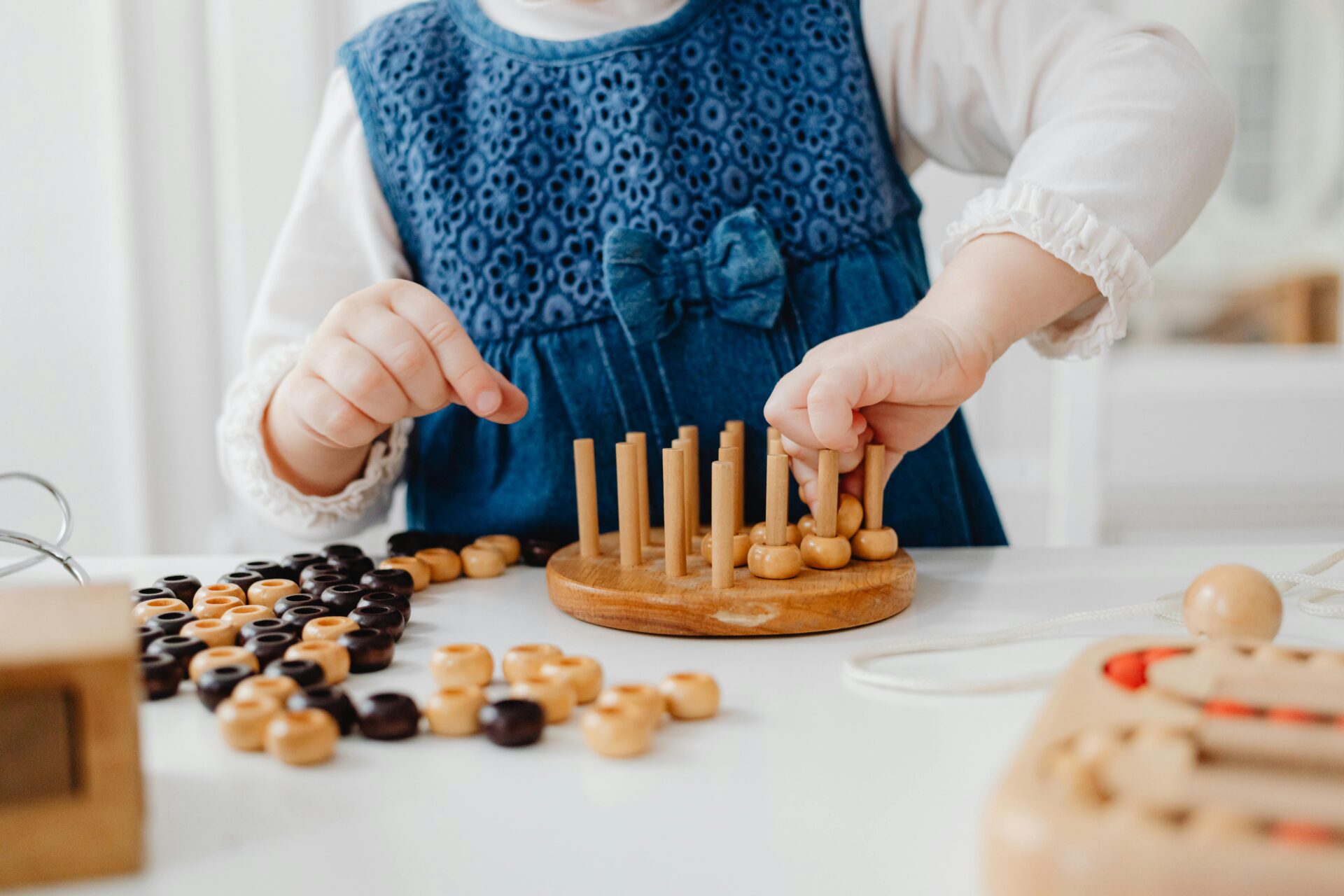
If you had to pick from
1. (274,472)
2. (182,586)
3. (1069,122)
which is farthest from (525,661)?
(1069,122)

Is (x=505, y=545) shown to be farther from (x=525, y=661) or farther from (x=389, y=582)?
(x=525, y=661)

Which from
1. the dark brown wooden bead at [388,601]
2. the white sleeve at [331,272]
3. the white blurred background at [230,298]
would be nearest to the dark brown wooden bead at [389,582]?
the dark brown wooden bead at [388,601]

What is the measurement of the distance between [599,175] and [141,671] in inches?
18.0

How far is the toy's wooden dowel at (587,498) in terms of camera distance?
0.57 m

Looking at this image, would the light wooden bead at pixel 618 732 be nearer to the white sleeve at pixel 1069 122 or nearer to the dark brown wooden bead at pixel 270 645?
the dark brown wooden bead at pixel 270 645

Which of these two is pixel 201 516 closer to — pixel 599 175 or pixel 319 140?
pixel 319 140

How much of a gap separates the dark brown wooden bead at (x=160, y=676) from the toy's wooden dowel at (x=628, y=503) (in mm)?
→ 210

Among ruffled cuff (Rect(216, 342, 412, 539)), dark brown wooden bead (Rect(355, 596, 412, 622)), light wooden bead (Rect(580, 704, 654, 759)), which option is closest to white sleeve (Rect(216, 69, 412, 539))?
ruffled cuff (Rect(216, 342, 412, 539))

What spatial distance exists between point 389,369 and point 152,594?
0.51ft

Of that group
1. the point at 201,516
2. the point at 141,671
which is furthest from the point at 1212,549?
the point at 201,516

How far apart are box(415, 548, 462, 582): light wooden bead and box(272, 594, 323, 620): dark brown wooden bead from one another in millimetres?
88

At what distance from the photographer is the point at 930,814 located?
1.02 ft

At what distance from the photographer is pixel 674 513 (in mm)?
511

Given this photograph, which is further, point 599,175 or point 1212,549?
point 599,175
